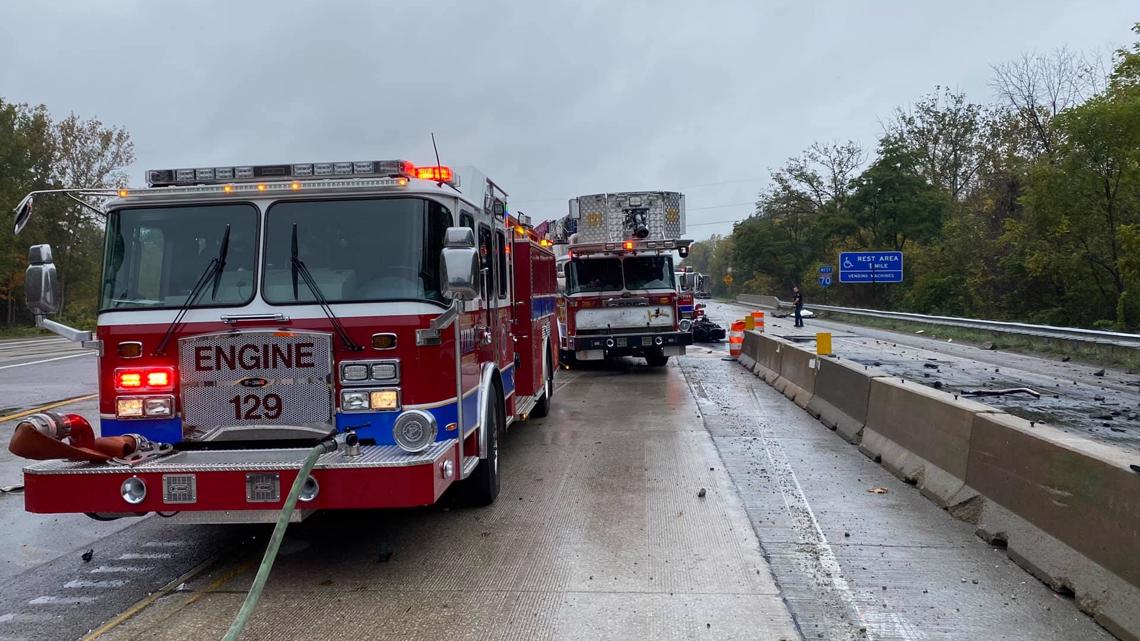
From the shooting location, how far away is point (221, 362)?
17.5 ft

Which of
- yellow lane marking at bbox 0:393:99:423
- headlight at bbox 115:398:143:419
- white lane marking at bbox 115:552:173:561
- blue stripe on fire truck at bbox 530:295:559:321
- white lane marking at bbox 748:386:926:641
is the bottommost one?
white lane marking at bbox 748:386:926:641

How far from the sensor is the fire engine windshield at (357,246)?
543 cm

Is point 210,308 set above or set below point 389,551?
above

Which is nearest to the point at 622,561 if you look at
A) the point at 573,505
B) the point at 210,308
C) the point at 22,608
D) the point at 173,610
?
the point at 573,505

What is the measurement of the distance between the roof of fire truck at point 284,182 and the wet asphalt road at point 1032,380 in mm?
8156

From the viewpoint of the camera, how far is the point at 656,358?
60.8 feet

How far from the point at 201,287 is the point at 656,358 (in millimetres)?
13890

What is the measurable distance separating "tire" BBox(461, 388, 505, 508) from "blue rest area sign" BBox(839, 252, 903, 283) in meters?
39.1

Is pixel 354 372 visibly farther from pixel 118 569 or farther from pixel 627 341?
pixel 627 341

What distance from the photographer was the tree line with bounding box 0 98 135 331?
45.7 metres

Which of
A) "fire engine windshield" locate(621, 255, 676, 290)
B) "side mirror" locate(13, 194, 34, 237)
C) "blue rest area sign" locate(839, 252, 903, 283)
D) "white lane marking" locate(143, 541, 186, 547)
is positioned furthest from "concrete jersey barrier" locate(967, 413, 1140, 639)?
"blue rest area sign" locate(839, 252, 903, 283)

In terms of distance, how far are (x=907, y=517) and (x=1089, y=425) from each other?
5.45 metres

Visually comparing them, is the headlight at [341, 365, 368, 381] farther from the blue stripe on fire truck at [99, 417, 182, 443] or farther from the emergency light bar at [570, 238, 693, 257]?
the emergency light bar at [570, 238, 693, 257]

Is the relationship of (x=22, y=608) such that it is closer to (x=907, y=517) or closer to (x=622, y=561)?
(x=622, y=561)
